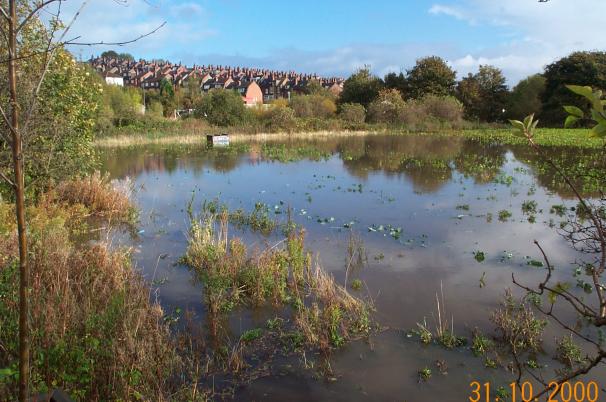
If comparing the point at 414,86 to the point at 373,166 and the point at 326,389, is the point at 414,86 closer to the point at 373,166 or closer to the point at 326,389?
the point at 373,166

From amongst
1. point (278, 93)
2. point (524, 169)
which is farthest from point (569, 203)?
point (278, 93)

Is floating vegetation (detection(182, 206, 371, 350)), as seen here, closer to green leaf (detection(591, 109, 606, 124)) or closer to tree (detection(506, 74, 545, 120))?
green leaf (detection(591, 109, 606, 124))

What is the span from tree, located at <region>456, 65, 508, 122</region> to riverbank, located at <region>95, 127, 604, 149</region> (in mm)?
8775

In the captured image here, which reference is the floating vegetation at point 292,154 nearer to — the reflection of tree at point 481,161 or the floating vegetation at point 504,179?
the reflection of tree at point 481,161

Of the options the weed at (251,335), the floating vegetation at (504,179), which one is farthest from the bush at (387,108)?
the weed at (251,335)

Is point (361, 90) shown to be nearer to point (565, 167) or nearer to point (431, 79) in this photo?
point (431, 79)

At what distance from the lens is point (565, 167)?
20359 mm

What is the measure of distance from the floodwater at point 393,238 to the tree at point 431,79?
33.3 m

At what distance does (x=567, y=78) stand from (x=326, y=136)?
2636cm

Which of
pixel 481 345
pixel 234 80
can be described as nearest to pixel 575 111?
pixel 481 345

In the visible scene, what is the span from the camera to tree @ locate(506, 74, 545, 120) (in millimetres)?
52531

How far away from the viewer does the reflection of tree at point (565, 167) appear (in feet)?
51.6

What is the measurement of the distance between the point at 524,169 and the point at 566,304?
16.4 metres

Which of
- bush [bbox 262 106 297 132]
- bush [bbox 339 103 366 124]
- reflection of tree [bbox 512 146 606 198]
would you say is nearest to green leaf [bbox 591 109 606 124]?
reflection of tree [bbox 512 146 606 198]
